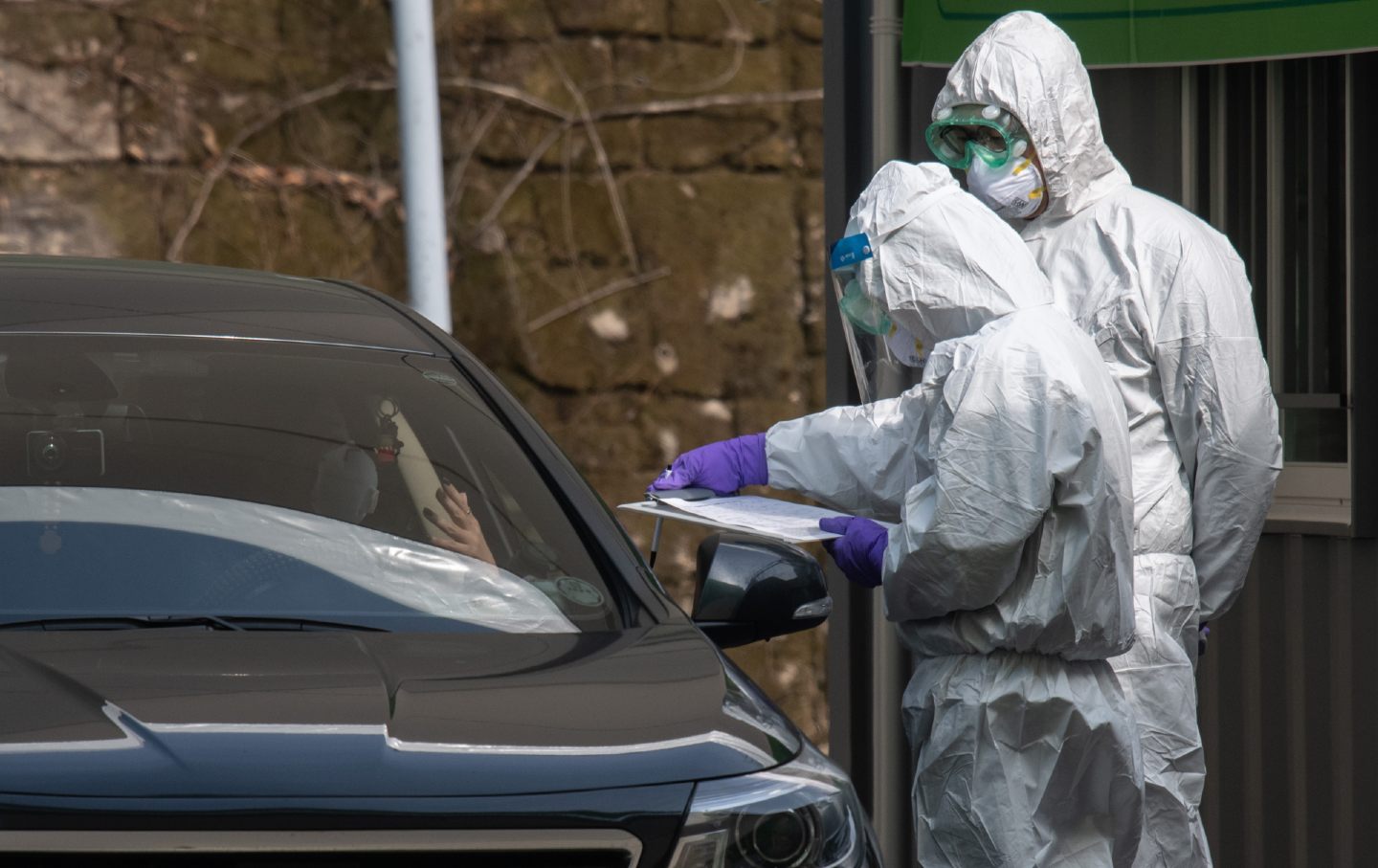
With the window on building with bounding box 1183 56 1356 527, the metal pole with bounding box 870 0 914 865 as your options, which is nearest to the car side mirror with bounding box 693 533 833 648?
the metal pole with bounding box 870 0 914 865

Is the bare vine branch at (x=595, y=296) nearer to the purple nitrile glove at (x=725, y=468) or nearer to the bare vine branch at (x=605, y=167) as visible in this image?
the bare vine branch at (x=605, y=167)

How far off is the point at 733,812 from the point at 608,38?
4709 millimetres

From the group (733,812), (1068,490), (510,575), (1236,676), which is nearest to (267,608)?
(510,575)

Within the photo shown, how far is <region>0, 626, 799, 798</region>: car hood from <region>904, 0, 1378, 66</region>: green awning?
9.29ft

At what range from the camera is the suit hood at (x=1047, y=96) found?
3893mm

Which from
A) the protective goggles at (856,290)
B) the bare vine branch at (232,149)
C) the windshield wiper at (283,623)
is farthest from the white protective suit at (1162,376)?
the bare vine branch at (232,149)

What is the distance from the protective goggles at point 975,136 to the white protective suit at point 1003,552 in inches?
20.5

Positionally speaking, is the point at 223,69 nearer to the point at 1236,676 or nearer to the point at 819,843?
the point at 1236,676

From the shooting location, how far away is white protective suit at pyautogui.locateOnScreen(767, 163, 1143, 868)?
3.13 meters

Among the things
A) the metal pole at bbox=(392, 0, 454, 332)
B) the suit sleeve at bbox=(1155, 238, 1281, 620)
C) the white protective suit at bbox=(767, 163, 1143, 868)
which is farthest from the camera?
the metal pole at bbox=(392, 0, 454, 332)

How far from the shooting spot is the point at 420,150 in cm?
590

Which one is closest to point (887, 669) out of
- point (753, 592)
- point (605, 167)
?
point (605, 167)

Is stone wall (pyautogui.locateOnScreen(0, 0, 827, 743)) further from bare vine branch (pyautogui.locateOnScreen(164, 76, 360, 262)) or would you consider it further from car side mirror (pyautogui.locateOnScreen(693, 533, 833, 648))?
car side mirror (pyautogui.locateOnScreen(693, 533, 833, 648))

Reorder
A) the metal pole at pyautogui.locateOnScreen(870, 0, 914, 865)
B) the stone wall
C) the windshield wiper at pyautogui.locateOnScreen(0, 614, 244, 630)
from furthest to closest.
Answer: the stone wall, the metal pole at pyautogui.locateOnScreen(870, 0, 914, 865), the windshield wiper at pyautogui.locateOnScreen(0, 614, 244, 630)
